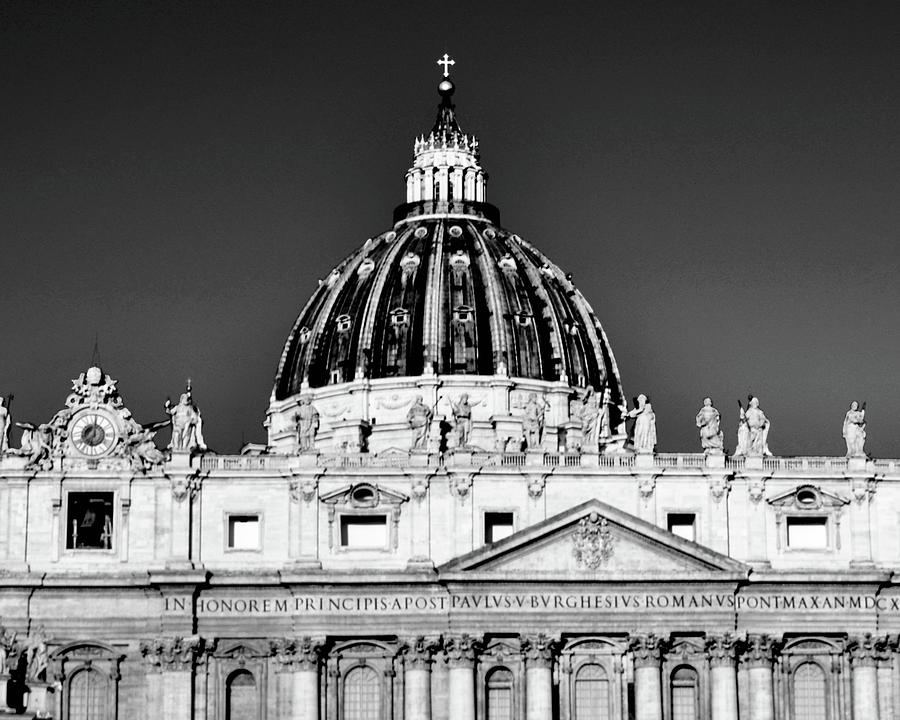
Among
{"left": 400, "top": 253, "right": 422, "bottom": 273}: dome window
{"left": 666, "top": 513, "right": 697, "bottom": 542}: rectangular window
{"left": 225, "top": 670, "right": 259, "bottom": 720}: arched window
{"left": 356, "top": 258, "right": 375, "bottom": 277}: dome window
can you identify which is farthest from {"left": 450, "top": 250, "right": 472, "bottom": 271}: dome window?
{"left": 225, "top": 670, "right": 259, "bottom": 720}: arched window

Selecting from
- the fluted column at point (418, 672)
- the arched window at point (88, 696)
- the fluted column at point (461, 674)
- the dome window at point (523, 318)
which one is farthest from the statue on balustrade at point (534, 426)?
the dome window at point (523, 318)

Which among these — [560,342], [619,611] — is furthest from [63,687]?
[560,342]

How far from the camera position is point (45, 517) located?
420 feet

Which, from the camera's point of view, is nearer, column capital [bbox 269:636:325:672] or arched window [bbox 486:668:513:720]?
column capital [bbox 269:636:325:672]

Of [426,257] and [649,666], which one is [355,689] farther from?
[426,257]

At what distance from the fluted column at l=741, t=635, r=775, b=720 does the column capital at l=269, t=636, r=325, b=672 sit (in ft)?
60.1

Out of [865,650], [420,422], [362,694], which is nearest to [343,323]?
[420,422]

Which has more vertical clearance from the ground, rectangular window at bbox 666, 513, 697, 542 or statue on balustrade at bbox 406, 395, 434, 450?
statue on balustrade at bbox 406, 395, 434, 450

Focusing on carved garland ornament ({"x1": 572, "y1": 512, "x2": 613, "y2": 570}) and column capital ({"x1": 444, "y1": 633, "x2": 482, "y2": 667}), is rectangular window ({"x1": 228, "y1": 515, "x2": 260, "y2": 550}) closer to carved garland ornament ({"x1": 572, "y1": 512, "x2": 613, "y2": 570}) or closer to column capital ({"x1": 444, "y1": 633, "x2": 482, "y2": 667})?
column capital ({"x1": 444, "y1": 633, "x2": 482, "y2": 667})

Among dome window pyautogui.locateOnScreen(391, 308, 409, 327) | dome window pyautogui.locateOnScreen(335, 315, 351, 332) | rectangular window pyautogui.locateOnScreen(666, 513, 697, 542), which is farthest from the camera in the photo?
dome window pyautogui.locateOnScreen(335, 315, 351, 332)

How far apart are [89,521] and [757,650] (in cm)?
2912

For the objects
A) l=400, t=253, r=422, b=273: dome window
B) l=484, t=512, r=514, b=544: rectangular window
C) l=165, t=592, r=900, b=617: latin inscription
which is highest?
l=400, t=253, r=422, b=273: dome window

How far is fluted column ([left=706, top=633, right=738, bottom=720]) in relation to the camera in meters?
127

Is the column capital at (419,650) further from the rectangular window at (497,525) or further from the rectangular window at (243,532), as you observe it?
the rectangular window at (243,532)
